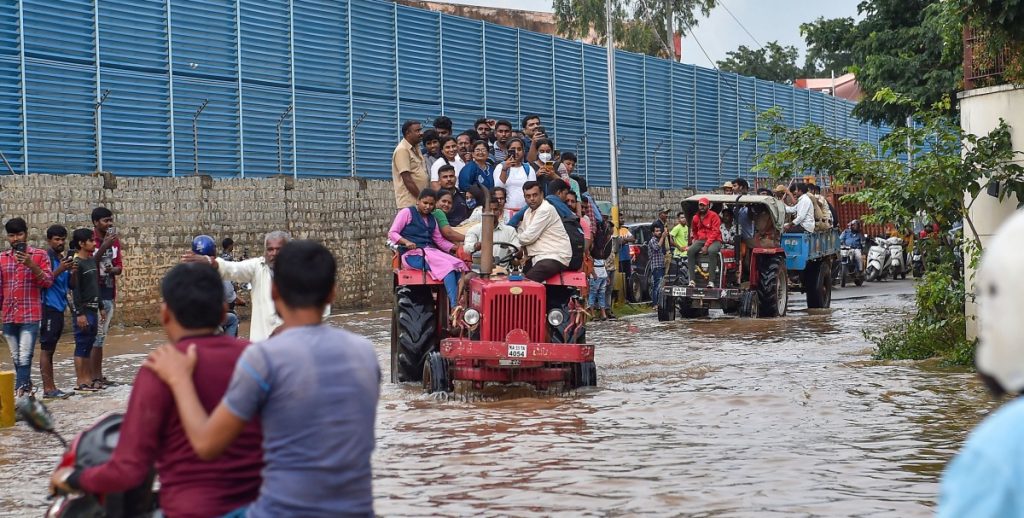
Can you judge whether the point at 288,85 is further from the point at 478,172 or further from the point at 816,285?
the point at 478,172

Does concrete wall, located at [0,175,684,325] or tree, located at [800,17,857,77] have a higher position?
tree, located at [800,17,857,77]

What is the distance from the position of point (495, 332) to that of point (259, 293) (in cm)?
405

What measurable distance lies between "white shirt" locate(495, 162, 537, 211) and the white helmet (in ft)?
41.3

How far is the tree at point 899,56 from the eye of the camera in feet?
101

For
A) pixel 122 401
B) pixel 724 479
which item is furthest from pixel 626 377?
pixel 724 479

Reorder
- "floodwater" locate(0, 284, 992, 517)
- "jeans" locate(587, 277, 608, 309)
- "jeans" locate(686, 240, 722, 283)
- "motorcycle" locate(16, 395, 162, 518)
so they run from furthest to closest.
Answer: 1. "jeans" locate(587, 277, 608, 309)
2. "jeans" locate(686, 240, 722, 283)
3. "floodwater" locate(0, 284, 992, 517)
4. "motorcycle" locate(16, 395, 162, 518)

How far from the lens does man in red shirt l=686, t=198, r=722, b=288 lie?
74.8 ft

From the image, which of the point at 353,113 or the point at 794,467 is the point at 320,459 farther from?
the point at 353,113

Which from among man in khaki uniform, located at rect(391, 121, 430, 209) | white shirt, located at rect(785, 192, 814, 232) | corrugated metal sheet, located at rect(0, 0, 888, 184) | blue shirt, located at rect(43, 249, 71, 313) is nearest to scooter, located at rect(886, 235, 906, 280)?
corrugated metal sheet, located at rect(0, 0, 888, 184)

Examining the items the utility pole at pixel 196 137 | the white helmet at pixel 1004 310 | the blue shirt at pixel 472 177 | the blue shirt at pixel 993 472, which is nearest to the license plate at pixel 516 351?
the blue shirt at pixel 472 177

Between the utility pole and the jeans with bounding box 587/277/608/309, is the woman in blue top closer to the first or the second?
the jeans with bounding box 587/277/608/309

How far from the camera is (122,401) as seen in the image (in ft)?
44.4

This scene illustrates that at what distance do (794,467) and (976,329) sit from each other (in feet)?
21.6

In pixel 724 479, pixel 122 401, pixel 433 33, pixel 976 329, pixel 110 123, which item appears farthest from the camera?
pixel 433 33
